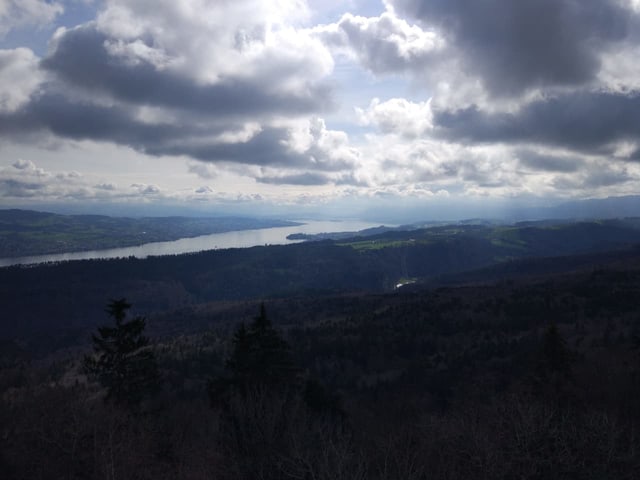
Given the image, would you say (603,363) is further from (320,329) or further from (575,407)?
(320,329)

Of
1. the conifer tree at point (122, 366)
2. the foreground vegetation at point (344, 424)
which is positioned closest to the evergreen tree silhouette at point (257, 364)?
the foreground vegetation at point (344, 424)

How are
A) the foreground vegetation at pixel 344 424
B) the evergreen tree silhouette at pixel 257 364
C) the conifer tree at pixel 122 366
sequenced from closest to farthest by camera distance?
the foreground vegetation at pixel 344 424 < the conifer tree at pixel 122 366 < the evergreen tree silhouette at pixel 257 364

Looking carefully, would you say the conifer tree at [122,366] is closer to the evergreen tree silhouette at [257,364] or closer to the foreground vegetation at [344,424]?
the foreground vegetation at [344,424]

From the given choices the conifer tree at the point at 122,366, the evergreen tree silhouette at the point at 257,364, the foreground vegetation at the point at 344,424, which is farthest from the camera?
the evergreen tree silhouette at the point at 257,364

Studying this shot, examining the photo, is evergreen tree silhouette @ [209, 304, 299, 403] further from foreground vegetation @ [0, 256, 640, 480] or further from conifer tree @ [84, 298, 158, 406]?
conifer tree @ [84, 298, 158, 406]

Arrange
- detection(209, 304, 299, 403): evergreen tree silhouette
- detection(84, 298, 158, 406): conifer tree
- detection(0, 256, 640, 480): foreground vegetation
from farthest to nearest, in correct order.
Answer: detection(209, 304, 299, 403): evergreen tree silhouette < detection(84, 298, 158, 406): conifer tree < detection(0, 256, 640, 480): foreground vegetation

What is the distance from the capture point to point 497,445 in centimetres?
1869

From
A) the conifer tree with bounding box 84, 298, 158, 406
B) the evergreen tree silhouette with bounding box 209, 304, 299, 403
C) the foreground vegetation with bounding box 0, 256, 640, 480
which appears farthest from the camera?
the evergreen tree silhouette with bounding box 209, 304, 299, 403

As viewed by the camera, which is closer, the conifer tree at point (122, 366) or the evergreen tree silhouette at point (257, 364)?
the conifer tree at point (122, 366)

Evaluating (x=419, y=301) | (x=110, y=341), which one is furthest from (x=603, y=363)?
(x=419, y=301)

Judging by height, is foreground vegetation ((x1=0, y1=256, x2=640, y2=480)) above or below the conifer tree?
below

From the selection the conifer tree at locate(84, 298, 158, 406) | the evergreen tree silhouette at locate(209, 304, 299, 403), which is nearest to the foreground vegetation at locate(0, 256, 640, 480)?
the evergreen tree silhouette at locate(209, 304, 299, 403)

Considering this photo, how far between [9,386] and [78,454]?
3427 inches

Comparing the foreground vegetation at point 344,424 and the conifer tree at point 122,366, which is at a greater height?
the conifer tree at point 122,366
